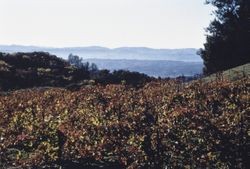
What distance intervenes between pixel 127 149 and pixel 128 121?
1.74 m

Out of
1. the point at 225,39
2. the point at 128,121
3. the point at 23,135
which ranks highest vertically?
the point at 225,39

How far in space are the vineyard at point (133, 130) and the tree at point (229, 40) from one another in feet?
99.0

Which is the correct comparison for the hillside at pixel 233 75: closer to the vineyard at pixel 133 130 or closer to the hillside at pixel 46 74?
the vineyard at pixel 133 130

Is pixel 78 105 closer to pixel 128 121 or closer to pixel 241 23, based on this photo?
pixel 128 121

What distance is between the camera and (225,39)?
187ft

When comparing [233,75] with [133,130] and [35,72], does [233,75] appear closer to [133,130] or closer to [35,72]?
[133,130]

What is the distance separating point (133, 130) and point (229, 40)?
40.9 meters

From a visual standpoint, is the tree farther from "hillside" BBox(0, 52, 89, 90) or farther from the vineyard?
the vineyard

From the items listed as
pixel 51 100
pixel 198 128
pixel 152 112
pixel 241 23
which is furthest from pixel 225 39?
pixel 198 128

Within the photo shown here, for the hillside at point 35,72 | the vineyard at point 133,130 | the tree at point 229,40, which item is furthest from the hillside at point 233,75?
the hillside at point 35,72

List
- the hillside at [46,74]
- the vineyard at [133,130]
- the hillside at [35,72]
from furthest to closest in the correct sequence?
the hillside at [35,72]
the hillside at [46,74]
the vineyard at [133,130]

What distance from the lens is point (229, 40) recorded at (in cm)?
5672

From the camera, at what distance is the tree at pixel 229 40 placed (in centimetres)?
5556

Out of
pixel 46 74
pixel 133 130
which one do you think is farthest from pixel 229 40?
pixel 133 130
